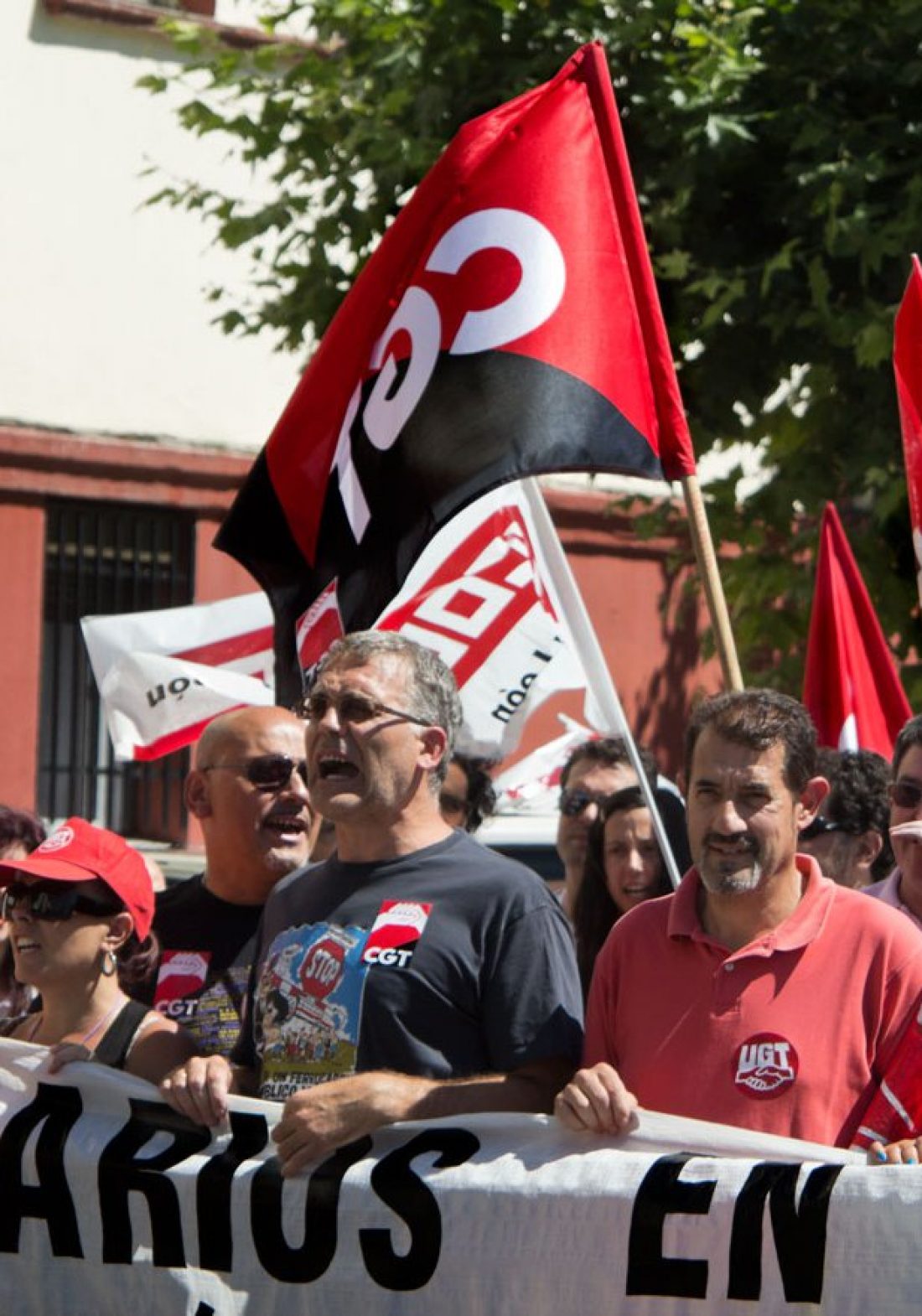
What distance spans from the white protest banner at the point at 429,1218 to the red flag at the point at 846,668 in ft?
10.5

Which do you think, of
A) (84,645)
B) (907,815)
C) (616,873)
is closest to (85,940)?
(907,815)

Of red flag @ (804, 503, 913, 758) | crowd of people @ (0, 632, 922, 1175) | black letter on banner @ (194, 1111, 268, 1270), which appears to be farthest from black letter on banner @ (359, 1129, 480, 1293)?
red flag @ (804, 503, 913, 758)

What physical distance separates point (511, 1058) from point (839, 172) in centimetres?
660

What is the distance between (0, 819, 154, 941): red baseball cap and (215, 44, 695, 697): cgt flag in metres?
0.80

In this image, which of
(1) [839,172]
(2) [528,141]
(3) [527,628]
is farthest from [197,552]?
(2) [528,141]

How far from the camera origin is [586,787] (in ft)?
21.5

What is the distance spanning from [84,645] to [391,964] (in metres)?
10.6

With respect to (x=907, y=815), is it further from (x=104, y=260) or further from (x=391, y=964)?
(x=104, y=260)

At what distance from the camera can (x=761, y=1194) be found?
12.1 feet

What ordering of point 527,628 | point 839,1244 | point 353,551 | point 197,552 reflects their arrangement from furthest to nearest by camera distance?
point 197,552 → point 527,628 → point 353,551 → point 839,1244

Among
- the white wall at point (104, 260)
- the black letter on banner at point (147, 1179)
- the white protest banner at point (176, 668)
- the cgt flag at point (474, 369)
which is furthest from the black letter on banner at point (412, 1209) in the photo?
the white wall at point (104, 260)

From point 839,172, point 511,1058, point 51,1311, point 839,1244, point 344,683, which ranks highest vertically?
point 839,172

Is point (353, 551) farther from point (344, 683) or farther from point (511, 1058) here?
point (511, 1058)

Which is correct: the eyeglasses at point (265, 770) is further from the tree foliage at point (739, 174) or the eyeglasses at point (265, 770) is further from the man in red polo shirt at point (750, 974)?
the tree foliage at point (739, 174)
